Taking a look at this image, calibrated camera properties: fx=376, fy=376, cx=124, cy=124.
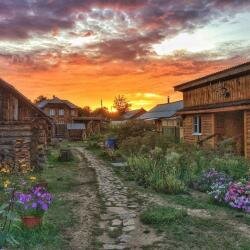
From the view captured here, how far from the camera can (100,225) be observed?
27.6ft

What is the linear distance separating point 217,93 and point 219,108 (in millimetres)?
1614

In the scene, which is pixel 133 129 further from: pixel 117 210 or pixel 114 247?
pixel 114 247

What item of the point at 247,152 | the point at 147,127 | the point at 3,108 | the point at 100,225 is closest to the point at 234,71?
the point at 247,152

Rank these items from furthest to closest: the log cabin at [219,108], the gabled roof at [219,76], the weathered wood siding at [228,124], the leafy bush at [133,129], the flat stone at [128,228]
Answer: the leafy bush at [133,129], the weathered wood siding at [228,124], the log cabin at [219,108], the gabled roof at [219,76], the flat stone at [128,228]

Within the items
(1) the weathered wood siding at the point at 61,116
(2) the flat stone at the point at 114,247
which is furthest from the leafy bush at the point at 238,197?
(1) the weathered wood siding at the point at 61,116

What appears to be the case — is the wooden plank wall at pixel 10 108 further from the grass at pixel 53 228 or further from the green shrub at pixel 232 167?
the green shrub at pixel 232 167

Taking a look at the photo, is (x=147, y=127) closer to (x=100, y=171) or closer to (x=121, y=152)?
(x=121, y=152)

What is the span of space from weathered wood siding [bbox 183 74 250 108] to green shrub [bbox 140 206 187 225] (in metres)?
14.3

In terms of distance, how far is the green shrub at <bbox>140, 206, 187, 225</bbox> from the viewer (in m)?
8.39

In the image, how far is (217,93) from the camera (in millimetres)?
25281

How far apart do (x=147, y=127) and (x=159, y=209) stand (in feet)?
68.2

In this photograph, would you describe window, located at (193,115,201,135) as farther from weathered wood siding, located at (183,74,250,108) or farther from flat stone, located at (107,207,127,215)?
flat stone, located at (107,207,127,215)

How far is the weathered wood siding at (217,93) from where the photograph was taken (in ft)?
72.1

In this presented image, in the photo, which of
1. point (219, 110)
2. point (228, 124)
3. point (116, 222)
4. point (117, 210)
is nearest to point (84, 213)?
point (117, 210)
